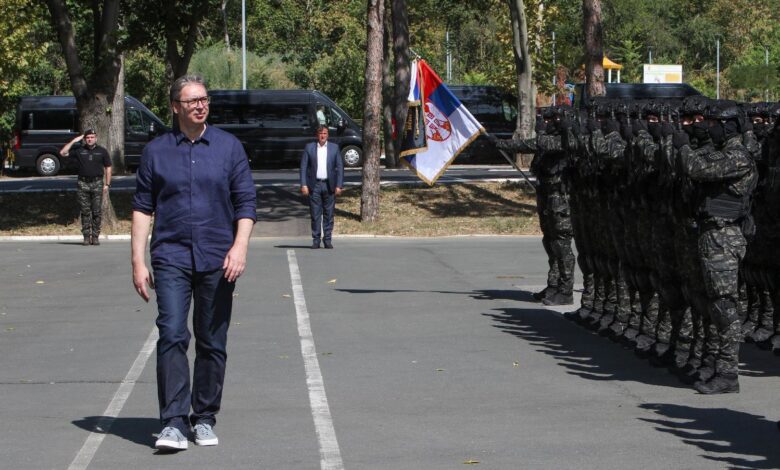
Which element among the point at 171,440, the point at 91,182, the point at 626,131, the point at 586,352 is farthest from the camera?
the point at 91,182

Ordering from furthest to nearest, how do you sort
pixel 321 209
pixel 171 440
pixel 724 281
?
pixel 321 209
pixel 724 281
pixel 171 440

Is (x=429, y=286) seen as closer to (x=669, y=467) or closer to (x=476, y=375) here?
(x=476, y=375)

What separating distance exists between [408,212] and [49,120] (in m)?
17.1

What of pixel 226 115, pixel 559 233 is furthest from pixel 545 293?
pixel 226 115

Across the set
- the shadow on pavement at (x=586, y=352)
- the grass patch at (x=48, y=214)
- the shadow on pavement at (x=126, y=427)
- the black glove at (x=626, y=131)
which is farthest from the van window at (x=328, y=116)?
the shadow on pavement at (x=126, y=427)

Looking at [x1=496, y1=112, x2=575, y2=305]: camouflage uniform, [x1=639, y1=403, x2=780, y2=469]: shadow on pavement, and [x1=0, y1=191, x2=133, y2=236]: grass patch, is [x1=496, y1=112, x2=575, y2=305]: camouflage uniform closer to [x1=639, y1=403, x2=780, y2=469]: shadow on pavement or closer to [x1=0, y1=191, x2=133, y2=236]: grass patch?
[x1=639, y1=403, x2=780, y2=469]: shadow on pavement

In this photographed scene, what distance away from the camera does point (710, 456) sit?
746 centimetres

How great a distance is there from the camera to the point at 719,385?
9.34 meters

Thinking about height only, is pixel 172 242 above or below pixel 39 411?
above

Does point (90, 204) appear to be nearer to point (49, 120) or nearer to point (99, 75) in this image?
point (99, 75)

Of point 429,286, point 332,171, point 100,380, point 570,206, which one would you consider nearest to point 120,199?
point 332,171

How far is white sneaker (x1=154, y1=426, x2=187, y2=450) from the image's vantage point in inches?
296

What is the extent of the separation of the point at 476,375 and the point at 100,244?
15391 mm

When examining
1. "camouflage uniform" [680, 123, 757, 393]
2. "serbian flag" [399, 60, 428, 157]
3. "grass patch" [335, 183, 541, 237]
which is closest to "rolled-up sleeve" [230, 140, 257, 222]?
"camouflage uniform" [680, 123, 757, 393]
